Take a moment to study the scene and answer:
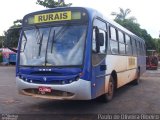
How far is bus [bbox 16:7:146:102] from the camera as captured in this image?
8.24m

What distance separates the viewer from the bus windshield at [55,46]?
8.37 meters

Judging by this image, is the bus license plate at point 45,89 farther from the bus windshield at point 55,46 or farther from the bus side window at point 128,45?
the bus side window at point 128,45

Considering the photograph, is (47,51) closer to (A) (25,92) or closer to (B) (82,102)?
(A) (25,92)

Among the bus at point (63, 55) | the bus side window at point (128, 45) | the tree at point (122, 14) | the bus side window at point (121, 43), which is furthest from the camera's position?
the tree at point (122, 14)

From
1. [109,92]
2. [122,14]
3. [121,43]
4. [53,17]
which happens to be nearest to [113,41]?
[121,43]

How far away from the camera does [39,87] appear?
8539 millimetres

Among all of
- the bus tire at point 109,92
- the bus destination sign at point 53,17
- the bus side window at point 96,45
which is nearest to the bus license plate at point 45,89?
the bus side window at point 96,45

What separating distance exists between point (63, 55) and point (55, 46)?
382mm

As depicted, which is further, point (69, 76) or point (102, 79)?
point (102, 79)

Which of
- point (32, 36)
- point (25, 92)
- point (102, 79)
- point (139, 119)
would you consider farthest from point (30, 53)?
point (139, 119)

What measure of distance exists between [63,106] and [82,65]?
2154mm

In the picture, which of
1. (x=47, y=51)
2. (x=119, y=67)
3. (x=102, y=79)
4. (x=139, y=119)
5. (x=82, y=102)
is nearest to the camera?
(x=139, y=119)

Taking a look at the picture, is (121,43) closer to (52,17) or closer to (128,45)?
(128,45)

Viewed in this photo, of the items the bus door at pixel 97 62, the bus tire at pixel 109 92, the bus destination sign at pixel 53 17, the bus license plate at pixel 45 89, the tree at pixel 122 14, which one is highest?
the tree at pixel 122 14
